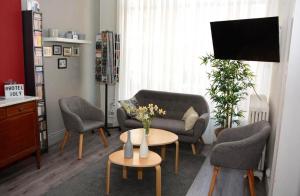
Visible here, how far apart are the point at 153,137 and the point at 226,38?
1.67 metres

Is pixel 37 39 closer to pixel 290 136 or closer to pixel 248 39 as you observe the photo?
pixel 248 39

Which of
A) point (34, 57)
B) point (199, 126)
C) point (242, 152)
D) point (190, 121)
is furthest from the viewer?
point (190, 121)

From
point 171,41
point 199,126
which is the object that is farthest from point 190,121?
point 171,41

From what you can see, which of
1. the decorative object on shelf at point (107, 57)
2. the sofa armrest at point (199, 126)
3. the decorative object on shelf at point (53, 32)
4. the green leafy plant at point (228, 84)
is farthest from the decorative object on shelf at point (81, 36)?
the sofa armrest at point (199, 126)

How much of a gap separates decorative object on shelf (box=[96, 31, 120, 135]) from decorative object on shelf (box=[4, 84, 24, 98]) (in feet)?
5.99

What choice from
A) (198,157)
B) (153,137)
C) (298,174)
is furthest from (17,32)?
(298,174)

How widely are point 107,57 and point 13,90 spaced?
77.4 inches

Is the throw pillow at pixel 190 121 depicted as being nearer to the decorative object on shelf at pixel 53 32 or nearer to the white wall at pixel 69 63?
the white wall at pixel 69 63

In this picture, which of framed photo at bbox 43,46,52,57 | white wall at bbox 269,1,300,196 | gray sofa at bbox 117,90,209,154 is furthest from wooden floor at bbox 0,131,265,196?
framed photo at bbox 43,46,52,57

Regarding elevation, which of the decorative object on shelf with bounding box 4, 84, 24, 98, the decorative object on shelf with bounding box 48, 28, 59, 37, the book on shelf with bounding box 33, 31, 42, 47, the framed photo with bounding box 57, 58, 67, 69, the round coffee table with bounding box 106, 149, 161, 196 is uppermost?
the decorative object on shelf with bounding box 48, 28, 59, 37

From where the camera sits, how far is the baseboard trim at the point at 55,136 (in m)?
4.60

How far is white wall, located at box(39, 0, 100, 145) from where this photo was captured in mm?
4480

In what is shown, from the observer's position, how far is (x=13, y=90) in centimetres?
→ 350

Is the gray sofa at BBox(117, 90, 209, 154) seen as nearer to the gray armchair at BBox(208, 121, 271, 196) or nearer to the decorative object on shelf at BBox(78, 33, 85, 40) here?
the gray armchair at BBox(208, 121, 271, 196)
